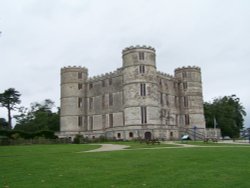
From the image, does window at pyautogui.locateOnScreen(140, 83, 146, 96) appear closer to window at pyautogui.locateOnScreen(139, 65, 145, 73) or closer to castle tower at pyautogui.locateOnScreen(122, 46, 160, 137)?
castle tower at pyautogui.locateOnScreen(122, 46, 160, 137)

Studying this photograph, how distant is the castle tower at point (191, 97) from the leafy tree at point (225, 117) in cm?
1163

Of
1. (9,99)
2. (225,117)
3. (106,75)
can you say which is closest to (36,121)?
(9,99)

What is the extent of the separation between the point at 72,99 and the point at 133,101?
47.0ft

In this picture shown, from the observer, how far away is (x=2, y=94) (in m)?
76.1

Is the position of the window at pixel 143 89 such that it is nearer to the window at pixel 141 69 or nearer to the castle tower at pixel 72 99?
the window at pixel 141 69

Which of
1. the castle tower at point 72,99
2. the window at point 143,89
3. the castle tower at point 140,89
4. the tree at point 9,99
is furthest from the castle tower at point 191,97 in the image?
the tree at point 9,99

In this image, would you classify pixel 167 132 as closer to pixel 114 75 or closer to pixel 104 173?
pixel 114 75

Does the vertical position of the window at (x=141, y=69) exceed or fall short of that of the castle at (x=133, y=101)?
it exceeds it

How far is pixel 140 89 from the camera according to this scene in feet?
167

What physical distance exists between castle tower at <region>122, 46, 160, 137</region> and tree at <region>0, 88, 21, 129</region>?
35.5 metres

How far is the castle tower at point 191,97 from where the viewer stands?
59844 millimetres

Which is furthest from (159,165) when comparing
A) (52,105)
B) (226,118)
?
(52,105)

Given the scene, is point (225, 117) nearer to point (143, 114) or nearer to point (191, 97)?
point (191, 97)

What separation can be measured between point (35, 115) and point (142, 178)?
7216cm
